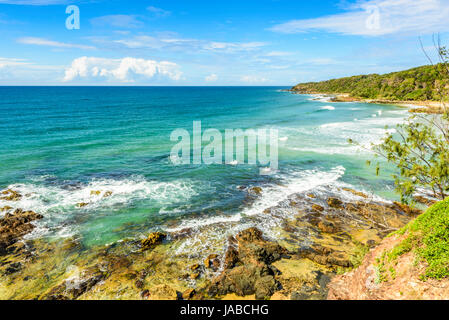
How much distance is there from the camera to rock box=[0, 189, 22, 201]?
22.3 metres

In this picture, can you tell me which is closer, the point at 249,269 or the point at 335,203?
the point at 249,269

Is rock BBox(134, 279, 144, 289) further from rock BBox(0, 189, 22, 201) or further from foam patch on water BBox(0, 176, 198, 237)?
rock BBox(0, 189, 22, 201)

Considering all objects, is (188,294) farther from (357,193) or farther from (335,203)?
(357,193)

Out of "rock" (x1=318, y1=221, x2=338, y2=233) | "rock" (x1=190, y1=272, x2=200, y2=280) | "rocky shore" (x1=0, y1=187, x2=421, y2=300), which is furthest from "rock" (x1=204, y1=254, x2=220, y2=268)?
"rock" (x1=318, y1=221, x2=338, y2=233)

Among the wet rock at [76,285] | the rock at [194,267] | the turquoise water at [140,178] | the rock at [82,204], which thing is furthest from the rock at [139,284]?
the rock at [82,204]

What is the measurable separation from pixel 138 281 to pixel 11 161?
3032 cm

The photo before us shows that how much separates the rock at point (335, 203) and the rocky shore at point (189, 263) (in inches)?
58.0

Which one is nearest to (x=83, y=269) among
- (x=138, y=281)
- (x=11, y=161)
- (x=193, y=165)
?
(x=138, y=281)

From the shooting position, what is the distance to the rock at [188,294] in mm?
12180

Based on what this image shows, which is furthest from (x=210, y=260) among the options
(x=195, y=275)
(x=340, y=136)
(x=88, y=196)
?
(x=340, y=136)

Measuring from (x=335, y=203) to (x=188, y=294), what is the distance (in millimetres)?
14838

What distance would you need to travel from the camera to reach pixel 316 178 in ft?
90.0

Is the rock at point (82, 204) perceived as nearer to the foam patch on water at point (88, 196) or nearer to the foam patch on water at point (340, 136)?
the foam patch on water at point (88, 196)

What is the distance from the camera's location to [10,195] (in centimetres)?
2275
